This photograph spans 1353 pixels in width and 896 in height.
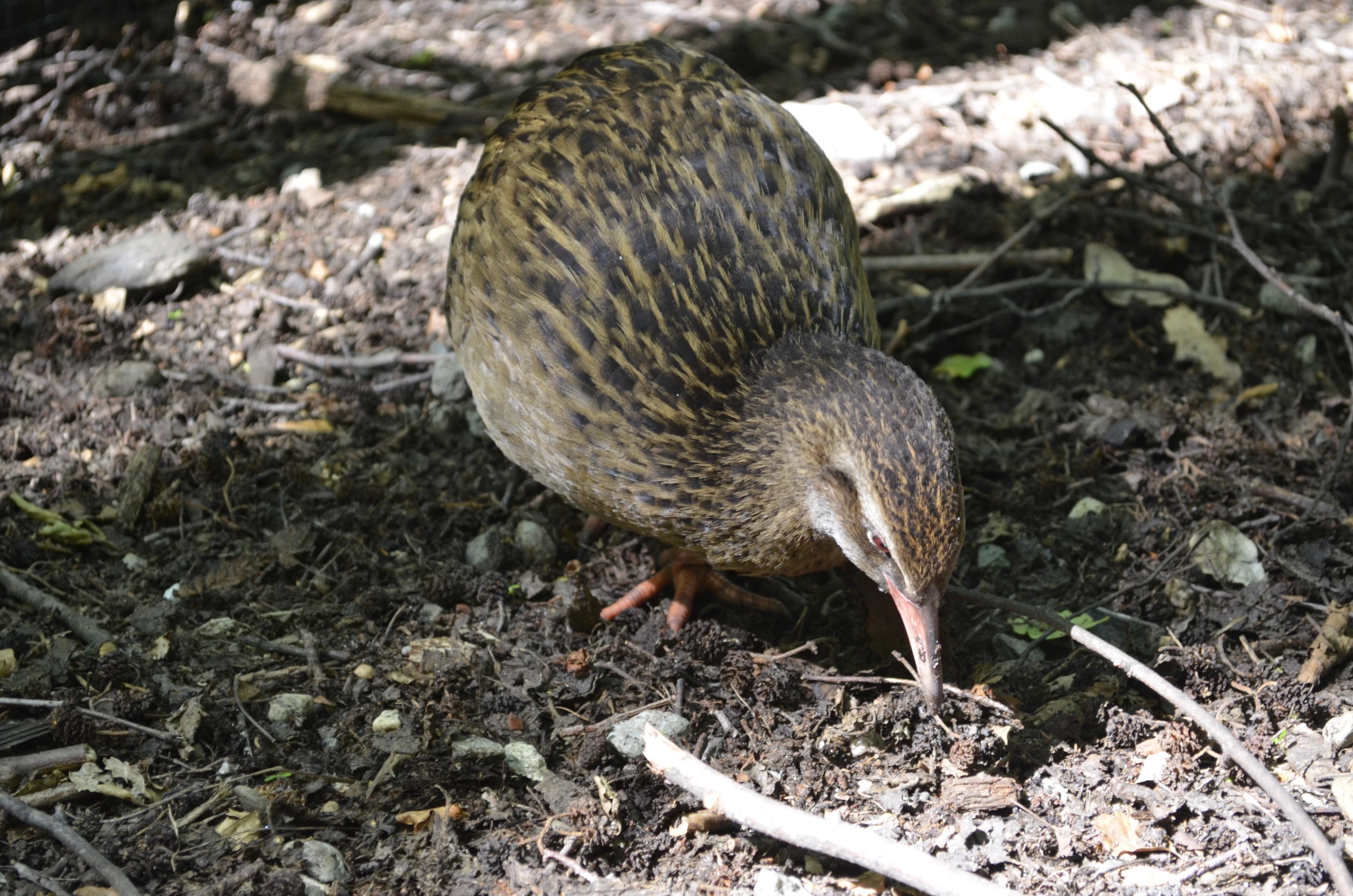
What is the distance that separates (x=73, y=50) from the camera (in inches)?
267

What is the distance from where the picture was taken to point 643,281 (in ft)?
12.0

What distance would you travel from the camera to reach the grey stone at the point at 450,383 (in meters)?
4.97

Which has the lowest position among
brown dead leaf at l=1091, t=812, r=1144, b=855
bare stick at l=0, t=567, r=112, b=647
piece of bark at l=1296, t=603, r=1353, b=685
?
brown dead leaf at l=1091, t=812, r=1144, b=855

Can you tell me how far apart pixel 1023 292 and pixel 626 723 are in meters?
2.93

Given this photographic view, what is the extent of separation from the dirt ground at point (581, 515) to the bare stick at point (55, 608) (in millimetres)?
50

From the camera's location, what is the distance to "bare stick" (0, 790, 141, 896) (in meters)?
2.97

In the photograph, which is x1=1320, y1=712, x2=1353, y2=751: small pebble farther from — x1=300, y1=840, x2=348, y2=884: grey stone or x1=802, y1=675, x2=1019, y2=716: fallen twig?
x1=300, y1=840, x2=348, y2=884: grey stone

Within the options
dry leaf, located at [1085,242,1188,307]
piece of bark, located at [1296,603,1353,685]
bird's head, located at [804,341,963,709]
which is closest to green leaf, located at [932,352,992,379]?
dry leaf, located at [1085,242,1188,307]

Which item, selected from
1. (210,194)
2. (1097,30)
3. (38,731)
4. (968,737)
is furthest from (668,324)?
(1097,30)

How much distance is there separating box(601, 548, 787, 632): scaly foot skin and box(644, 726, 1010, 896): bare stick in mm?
890

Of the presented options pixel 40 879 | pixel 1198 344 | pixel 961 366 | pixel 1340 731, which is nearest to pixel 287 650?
pixel 40 879

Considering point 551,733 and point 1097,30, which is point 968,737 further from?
point 1097,30

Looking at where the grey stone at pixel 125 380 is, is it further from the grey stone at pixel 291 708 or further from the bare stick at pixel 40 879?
the bare stick at pixel 40 879

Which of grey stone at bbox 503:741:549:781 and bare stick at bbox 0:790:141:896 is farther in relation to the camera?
grey stone at bbox 503:741:549:781
